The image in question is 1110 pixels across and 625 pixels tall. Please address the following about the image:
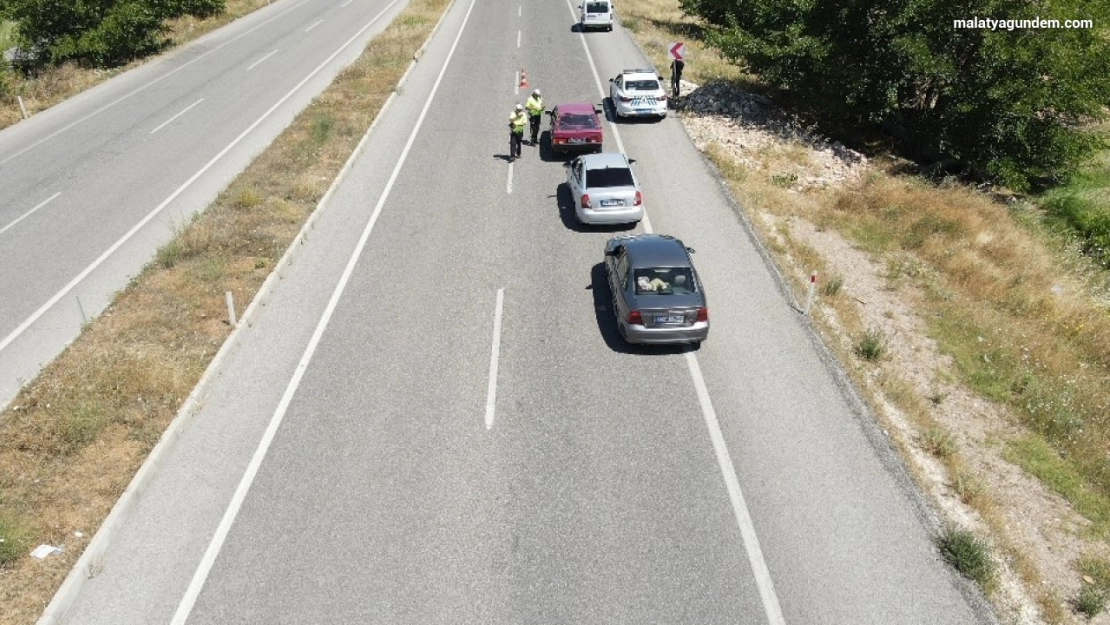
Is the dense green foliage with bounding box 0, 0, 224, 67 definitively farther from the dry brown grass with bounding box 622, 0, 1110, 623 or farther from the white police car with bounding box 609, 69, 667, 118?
the dry brown grass with bounding box 622, 0, 1110, 623

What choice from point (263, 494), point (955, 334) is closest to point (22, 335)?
point (263, 494)

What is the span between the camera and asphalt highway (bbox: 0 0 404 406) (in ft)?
55.0

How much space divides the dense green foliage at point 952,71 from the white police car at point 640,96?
3.99 meters

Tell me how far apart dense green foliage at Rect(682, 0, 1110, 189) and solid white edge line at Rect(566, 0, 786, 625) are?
1710 cm

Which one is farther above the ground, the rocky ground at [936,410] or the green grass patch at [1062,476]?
the rocky ground at [936,410]

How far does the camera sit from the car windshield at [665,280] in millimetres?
13867

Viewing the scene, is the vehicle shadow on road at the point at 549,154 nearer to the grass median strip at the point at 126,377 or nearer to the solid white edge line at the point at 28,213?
the grass median strip at the point at 126,377

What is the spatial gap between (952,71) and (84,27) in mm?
41034

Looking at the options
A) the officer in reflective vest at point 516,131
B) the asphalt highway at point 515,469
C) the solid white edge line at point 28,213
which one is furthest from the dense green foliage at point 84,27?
the asphalt highway at point 515,469

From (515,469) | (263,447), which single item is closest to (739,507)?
(515,469)

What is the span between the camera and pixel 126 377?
13008mm

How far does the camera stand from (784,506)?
10.5 m

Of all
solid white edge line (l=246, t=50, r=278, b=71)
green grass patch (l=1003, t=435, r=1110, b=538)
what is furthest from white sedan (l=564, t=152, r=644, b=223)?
solid white edge line (l=246, t=50, r=278, b=71)

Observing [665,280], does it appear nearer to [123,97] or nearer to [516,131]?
[516,131]
